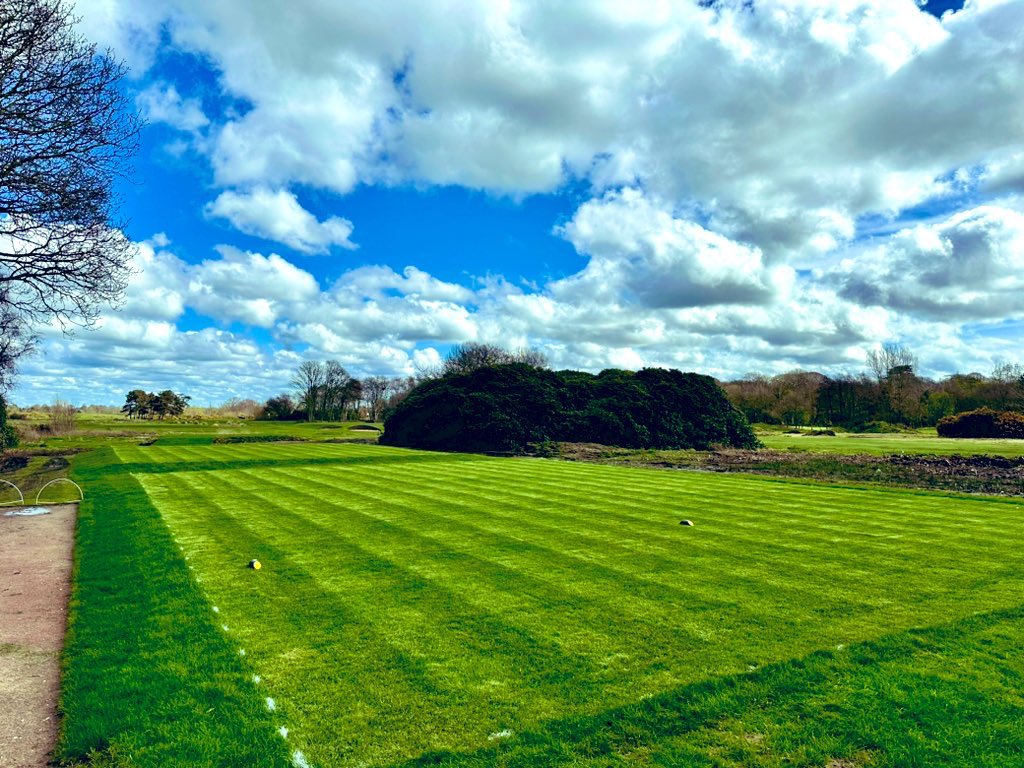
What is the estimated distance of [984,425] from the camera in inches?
1956

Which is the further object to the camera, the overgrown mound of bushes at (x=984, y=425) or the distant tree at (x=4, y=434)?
the overgrown mound of bushes at (x=984, y=425)

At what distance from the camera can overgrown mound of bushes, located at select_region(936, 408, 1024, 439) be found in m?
47.6

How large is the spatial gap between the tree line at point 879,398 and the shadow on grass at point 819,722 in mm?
68140

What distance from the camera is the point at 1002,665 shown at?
17.5 feet

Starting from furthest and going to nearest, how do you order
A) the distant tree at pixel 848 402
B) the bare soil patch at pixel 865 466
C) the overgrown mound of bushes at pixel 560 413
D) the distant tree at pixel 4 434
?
the distant tree at pixel 848 402 → the overgrown mound of bushes at pixel 560 413 → the distant tree at pixel 4 434 → the bare soil patch at pixel 865 466

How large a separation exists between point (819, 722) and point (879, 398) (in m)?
85.7

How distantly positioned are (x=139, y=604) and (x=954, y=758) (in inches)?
336

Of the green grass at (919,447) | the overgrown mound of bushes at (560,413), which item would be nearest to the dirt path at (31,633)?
the overgrown mound of bushes at (560,413)

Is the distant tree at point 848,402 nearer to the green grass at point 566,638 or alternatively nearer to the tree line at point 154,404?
the green grass at point 566,638

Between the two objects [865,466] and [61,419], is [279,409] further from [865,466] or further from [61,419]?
[865,466]

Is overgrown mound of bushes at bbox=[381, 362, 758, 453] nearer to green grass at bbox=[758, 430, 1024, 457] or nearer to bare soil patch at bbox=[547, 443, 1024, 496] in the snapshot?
green grass at bbox=[758, 430, 1024, 457]

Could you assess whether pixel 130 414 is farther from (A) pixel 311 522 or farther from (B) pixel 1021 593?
(B) pixel 1021 593

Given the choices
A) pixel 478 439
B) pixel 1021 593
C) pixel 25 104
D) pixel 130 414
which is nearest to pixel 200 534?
pixel 25 104

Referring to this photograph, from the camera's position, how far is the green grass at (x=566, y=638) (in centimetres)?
429
